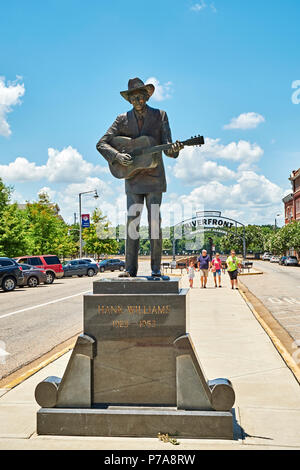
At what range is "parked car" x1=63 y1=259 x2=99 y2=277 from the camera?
3472 centimetres

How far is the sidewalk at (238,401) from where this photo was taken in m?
3.86

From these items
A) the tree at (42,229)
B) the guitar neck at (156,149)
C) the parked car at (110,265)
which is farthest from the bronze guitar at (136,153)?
the parked car at (110,265)

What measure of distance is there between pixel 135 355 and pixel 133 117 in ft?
9.28

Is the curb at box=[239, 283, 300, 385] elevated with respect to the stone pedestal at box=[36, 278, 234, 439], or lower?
lower

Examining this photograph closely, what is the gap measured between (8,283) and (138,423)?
59.6ft

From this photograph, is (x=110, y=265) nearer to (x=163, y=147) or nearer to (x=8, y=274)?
(x=8, y=274)

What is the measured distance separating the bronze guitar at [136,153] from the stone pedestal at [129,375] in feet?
4.79

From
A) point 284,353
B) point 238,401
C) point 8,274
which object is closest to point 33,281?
point 8,274

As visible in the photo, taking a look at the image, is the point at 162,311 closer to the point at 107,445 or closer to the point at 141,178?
the point at 107,445

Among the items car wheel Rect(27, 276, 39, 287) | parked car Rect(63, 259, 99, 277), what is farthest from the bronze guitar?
parked car Rect(63, 259, 99, 277)

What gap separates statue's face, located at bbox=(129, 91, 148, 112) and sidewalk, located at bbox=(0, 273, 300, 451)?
3621 millimetres

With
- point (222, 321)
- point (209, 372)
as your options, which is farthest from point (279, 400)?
point (222, 321)

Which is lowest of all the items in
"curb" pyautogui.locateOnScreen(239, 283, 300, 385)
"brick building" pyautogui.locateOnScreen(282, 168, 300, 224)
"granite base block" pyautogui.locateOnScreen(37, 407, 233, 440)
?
"curb" pyautogui.locateOnScreen(239, 283, 300, 385)

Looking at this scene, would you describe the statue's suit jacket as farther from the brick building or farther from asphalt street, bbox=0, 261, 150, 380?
the brick building
